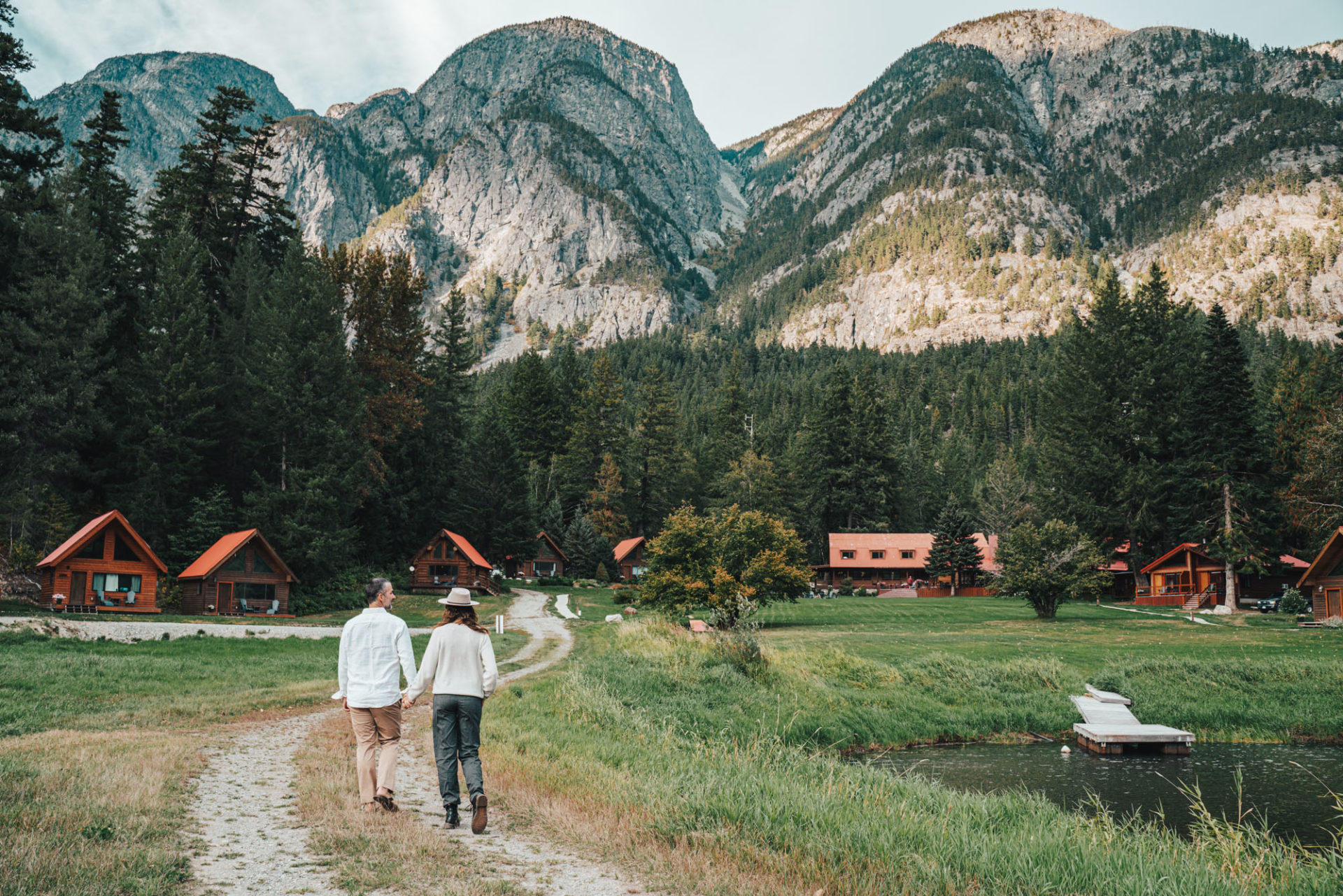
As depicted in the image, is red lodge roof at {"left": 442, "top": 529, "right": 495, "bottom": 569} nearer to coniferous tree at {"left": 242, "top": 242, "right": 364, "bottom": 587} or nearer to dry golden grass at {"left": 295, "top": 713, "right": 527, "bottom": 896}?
coniferous tree at {"left": 242, "top": 242, "right": 364, "bottom": 587}

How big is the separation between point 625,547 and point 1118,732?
59564mm

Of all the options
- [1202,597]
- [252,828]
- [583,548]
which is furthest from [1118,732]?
[583,548]

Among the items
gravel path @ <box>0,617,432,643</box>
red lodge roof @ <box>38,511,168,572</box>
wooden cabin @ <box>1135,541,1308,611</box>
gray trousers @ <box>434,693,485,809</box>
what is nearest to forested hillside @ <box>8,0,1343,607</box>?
wooden cabin @ <box>1135,541,1308,611</box>

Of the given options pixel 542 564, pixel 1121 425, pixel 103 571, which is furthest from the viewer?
pixel 542 564

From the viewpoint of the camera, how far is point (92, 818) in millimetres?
6535

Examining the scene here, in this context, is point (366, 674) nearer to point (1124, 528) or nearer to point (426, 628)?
point (426, 628)

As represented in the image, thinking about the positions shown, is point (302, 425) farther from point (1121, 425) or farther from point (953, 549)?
point (1121, 425)

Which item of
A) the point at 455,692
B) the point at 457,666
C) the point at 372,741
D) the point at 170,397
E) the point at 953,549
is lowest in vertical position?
the point at 953,549

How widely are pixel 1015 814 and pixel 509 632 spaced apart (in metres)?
29.0

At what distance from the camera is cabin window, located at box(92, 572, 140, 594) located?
3491 cm

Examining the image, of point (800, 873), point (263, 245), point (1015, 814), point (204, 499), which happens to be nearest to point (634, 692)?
point (1015, 814)

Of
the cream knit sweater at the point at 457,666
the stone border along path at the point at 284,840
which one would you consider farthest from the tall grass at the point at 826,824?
the cream knit sweater at the point at 457,666

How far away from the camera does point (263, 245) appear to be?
5300cm

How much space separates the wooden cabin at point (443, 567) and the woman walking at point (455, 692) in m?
51.2
